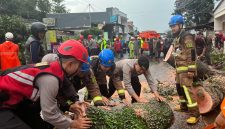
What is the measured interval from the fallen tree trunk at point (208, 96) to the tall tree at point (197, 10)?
31.6 m

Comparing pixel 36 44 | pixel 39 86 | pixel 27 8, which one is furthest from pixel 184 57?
pixel 27 8

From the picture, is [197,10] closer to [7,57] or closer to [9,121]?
[7,57]

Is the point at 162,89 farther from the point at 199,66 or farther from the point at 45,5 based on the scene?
the point at 45,5

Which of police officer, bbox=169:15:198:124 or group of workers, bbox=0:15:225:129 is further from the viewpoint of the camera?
police officer, bbox=169:15:198:124

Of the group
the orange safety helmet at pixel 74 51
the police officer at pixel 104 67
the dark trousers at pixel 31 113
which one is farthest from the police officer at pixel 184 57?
the orange safety helmet at pixel 74 51

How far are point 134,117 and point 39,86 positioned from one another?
1.98 m

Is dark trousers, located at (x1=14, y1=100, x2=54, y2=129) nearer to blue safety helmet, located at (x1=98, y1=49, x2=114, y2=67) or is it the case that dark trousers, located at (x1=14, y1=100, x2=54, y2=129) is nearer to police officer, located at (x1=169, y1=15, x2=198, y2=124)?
blue safety helmet, located at (x1=98, y1=49, x2=114, y2=67)

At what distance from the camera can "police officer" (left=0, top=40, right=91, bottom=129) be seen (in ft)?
10.4

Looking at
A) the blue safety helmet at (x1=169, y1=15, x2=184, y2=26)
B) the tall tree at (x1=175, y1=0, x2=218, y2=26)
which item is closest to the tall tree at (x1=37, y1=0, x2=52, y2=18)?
the tall tree at (x1=175, y1=0, x2=218, y2=26)

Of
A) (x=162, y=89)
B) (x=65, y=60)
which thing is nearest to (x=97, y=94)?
(x=65, y=60)

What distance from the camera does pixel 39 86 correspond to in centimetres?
317

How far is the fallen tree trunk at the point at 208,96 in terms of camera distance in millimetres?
5793

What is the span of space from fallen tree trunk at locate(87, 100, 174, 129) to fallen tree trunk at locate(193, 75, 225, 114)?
0.81 meters

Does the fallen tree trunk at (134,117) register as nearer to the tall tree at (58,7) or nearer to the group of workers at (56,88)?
the group of workers at (56,88)
